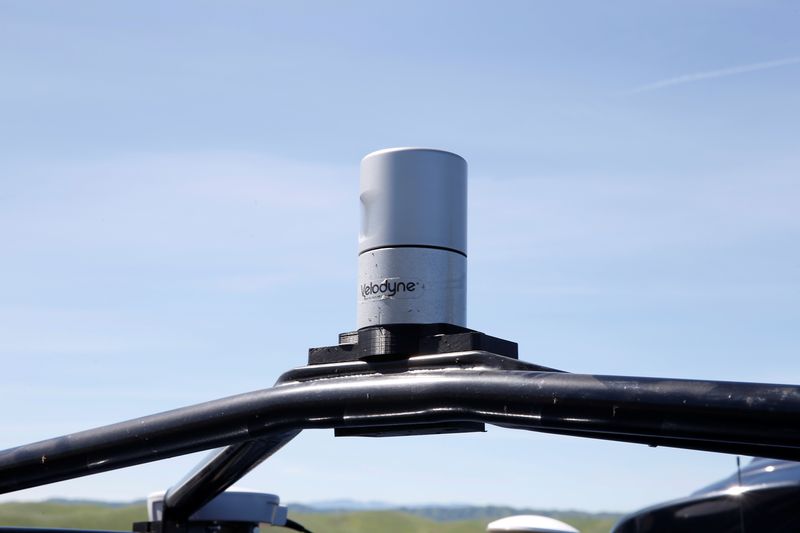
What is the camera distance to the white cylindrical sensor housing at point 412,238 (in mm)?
4566

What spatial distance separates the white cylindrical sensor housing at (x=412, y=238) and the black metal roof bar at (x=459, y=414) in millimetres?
436

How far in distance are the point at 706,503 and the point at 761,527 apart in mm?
428

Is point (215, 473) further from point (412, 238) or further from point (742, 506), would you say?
point (742, 506)

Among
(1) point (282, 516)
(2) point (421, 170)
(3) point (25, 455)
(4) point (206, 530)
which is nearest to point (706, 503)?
(1) point (282, 516)

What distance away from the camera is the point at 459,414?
3.82 m

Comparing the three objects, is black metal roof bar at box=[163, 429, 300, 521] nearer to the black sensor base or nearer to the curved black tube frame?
the curved black tube frame

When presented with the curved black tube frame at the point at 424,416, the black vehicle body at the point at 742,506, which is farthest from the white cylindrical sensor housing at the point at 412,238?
the black vehicle body at the point at 742,506

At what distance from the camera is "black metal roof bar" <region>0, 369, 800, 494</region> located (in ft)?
10.3

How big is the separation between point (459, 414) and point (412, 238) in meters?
0.98

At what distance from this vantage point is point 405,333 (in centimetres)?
445

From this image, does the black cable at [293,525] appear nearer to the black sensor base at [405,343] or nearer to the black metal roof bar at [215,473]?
the black metal roof bar at [215,473]

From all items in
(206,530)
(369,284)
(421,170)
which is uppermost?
(421,170)

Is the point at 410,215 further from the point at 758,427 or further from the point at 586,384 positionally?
the point at 758,427

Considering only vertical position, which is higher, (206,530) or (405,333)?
(405,333)
